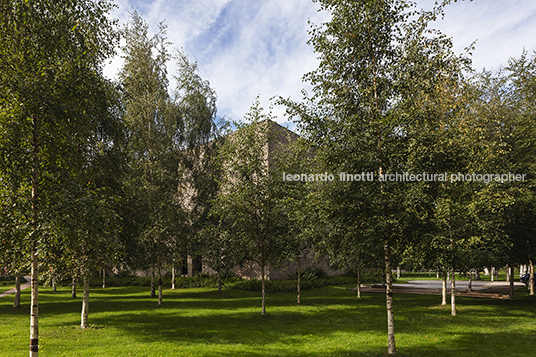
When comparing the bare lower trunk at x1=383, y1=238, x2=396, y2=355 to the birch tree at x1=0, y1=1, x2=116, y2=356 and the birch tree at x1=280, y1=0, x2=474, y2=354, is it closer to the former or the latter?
the birch tree at x1=280, y1=0, x2=474, y2=354

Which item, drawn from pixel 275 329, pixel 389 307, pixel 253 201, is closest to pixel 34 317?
pixel 275 329

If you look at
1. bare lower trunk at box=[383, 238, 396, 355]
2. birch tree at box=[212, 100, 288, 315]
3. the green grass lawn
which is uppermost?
birch tree at box=[212, 100, 288, 315]

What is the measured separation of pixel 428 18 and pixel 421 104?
265 cm

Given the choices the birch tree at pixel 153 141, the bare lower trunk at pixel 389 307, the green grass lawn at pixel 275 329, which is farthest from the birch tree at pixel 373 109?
the birch tree at pixel 153 141

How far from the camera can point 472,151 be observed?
8.98 metres

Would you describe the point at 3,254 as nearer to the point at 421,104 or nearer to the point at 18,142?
the point at 18,142

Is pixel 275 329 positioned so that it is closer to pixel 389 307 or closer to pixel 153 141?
pixel 389 307

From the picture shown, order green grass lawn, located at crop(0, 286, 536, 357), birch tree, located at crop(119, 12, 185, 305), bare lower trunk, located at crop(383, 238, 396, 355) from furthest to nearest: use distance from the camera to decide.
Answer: birch tree, located at crop(119, 12, 185, 305) < green grass lawn, located at crop(0, 286, 536, 357) < bare lower trunk, located at crop(383, 238, 396, 355)

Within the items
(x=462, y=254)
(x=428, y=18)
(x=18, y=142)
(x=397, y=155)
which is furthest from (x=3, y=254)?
(x=462, y=254)

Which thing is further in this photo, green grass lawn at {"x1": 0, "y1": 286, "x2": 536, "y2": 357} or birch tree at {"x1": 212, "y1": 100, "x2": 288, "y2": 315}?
birch tree at {"x1": 212, "y1": 100, "x2": 288, "y2": 315}

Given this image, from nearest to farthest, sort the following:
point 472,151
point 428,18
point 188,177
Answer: point 472,151 < point 428,18 < point 188,177

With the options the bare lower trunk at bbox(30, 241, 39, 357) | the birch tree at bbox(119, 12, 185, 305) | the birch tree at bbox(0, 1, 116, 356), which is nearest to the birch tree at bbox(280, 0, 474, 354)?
the birch tree at bbox(0, 1, 116, 356)

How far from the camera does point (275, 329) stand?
535 inches

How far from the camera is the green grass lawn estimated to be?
410 inches
